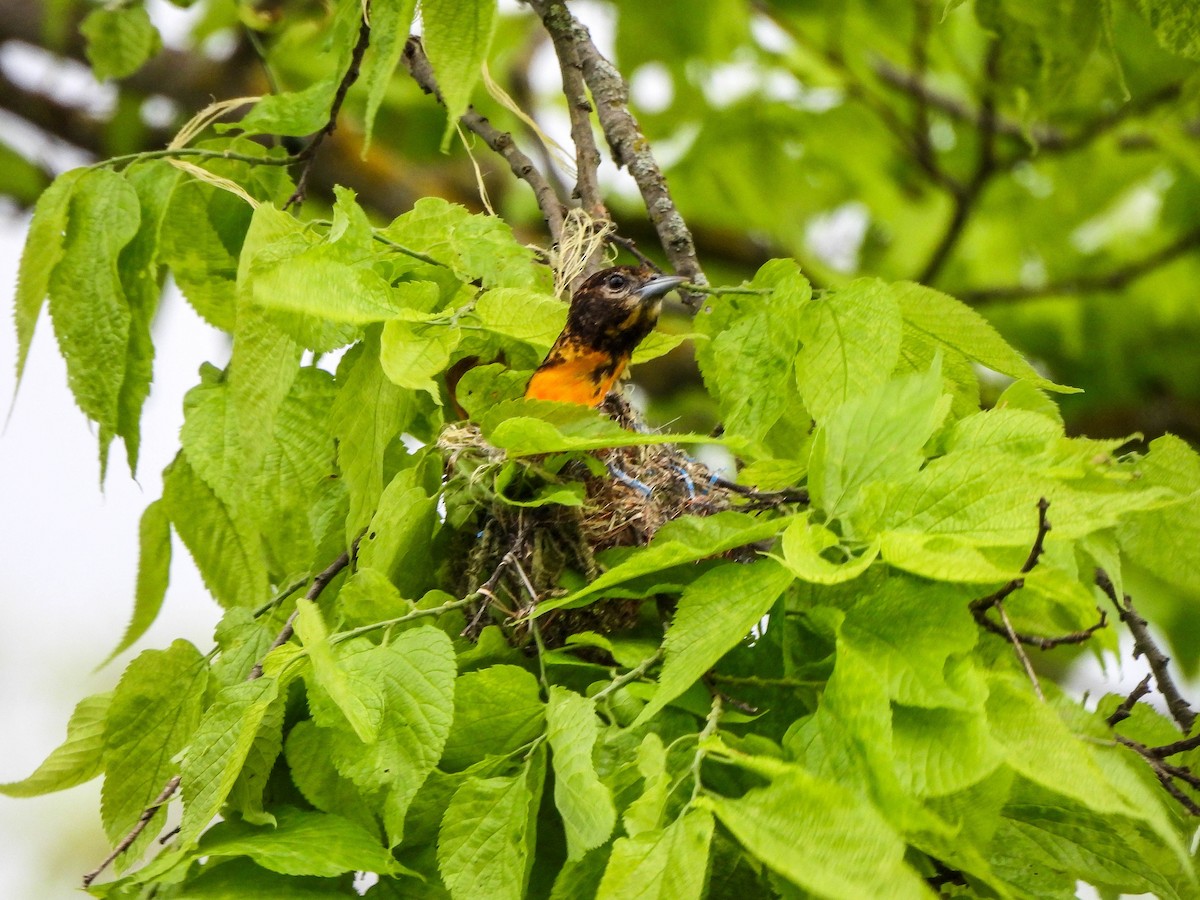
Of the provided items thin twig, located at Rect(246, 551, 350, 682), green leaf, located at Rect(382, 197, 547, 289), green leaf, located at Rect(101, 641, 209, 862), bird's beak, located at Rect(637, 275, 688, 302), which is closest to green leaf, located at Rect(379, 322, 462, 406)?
green leaf, located at Rect(382, 197, 547, 289)

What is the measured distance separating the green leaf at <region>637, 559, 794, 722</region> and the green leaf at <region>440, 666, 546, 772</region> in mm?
198

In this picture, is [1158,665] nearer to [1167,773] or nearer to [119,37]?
[1167,773]

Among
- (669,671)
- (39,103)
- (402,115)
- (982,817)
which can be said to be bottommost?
(982,817)

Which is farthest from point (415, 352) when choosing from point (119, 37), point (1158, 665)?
point (119, 37)

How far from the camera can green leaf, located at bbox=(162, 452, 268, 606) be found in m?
2.85

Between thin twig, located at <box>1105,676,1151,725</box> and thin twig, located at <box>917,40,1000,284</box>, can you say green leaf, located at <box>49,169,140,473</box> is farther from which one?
thin twig, located at <box>917,40,1000,284</box>

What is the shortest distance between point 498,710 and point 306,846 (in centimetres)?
37

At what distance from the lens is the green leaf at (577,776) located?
70.8 inches

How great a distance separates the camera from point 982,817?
→ 188 cm

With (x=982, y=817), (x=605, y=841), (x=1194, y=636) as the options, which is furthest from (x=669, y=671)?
(x=1194, y=636)

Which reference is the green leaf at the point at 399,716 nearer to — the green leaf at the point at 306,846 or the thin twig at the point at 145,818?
the green leaf at the point at 306,846

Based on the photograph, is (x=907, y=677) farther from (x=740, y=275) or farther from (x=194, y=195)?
(x=740, y=275)

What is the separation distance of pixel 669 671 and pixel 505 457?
54 centimetres

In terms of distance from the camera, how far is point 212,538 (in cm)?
289
